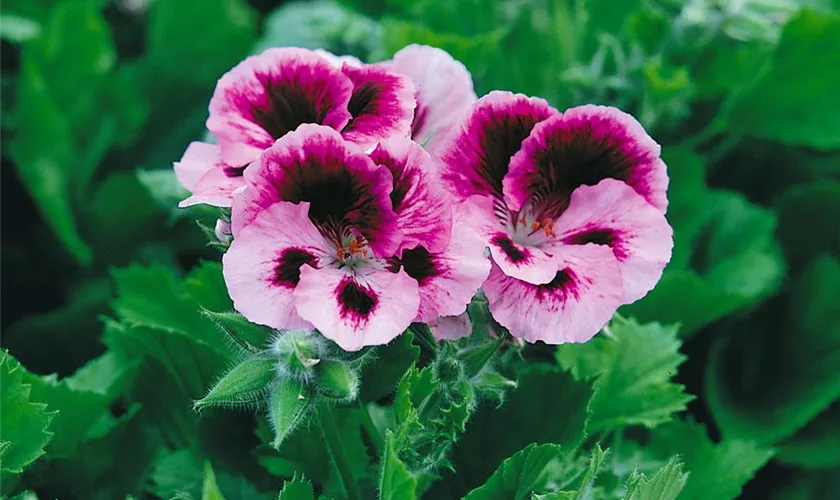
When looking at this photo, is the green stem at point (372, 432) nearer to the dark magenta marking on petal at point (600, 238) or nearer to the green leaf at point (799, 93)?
the dark magenta marking on petal at point (600, 238)

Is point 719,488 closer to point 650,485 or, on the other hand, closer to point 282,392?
point 650,485

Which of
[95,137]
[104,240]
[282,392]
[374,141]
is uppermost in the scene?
[374,141]

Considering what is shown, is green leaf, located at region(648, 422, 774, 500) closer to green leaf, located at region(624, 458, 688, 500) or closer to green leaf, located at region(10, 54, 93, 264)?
green leaf, located at region(624, 458, 688, 500)

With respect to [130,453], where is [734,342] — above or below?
below

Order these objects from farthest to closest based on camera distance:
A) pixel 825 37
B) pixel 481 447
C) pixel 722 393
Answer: pixel 825 37 → pixel 722 393 → pixel 481 447

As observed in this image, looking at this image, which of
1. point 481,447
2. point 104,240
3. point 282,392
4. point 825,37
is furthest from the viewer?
point 104,240

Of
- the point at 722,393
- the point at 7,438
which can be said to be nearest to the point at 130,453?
the point at 7,438
